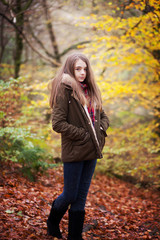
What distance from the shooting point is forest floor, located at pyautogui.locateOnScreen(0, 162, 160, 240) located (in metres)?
2.81

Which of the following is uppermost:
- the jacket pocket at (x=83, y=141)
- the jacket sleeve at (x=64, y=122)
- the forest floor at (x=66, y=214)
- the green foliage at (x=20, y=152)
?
the jacket sleeve at (x=64, y=122)

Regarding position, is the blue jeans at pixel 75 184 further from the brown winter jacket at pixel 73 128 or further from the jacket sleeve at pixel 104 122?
the jacket sleeve at pixel 104 122

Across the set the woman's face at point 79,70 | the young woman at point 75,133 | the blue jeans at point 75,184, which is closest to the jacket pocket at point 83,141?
the young woman at point 75,133

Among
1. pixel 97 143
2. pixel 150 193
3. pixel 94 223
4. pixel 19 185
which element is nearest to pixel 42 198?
pixel 19 185

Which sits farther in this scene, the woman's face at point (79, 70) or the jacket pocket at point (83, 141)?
the woman's face at point (79, 70)

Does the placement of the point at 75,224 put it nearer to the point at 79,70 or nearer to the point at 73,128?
the point at 73,128

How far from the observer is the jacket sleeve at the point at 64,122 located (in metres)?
2.36

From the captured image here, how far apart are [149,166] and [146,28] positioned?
3.94 metres

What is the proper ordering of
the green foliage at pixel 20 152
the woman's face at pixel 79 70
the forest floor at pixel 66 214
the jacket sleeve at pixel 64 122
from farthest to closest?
1. the green foliage at pixel 20 152
2. the forest floor at pixel 66 214
3. the woman's face at pixel 79 70
4. the jacket sleeve at pixel 64 122

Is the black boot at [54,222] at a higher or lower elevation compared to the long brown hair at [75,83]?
lower

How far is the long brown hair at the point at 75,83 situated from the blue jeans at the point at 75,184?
2.38 feet

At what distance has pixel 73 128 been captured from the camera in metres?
2.37

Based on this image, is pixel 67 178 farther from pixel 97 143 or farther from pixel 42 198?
pixel 42 198

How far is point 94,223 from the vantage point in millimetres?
3449
